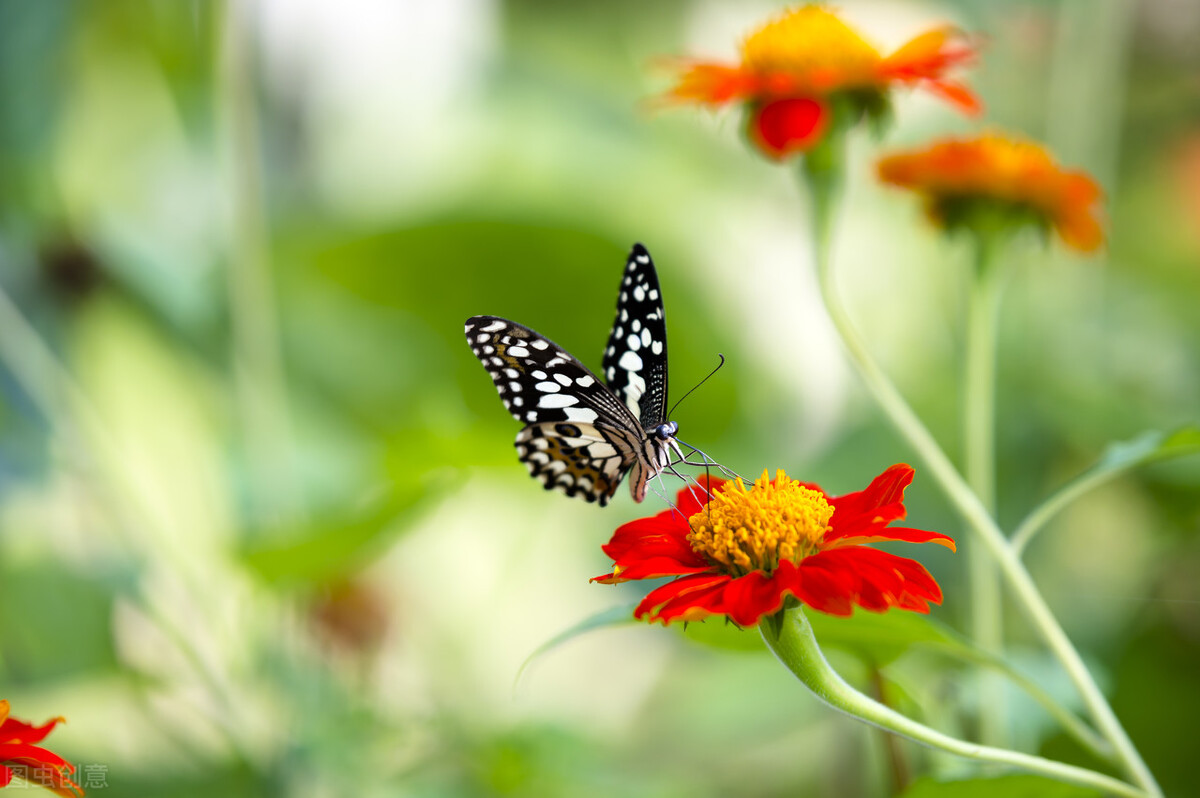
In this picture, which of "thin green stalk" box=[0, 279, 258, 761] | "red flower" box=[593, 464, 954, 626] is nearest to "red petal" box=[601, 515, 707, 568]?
"red flower" box=[593, 464, 954, 626]

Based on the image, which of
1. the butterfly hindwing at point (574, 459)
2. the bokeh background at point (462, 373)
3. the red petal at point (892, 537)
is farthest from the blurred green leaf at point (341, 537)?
the red petal at point (892, 537)

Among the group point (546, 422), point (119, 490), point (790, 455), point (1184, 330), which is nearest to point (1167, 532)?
point (1184, 330)

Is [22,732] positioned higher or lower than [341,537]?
lower

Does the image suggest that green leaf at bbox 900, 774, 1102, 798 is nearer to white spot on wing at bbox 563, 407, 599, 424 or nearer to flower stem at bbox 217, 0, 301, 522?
white spot on wing at bbox 563, 407, 599, 424

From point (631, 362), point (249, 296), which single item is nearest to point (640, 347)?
point (631, 362)

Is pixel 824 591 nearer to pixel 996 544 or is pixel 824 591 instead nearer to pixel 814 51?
pixel 996 544

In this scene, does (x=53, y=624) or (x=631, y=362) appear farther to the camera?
(x=53, y=624)

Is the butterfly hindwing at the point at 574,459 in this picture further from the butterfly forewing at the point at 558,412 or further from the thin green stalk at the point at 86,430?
the thin green stalk at the point at 86,430
